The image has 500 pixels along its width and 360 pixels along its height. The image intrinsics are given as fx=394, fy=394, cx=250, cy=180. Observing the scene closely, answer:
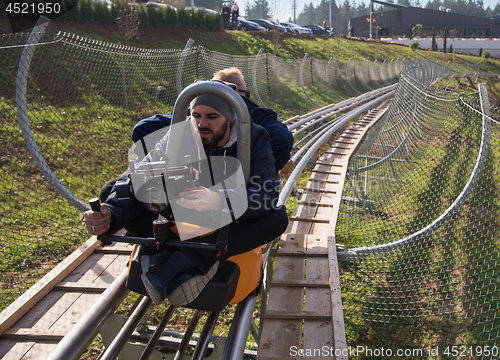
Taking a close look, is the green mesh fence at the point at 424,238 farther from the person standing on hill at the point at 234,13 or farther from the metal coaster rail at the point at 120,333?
the person standing on hill at the point at 234,13

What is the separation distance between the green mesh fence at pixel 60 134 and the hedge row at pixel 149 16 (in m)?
5.82

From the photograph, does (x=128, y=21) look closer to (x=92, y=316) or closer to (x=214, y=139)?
(x=214, y=139)

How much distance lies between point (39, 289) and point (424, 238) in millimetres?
3722

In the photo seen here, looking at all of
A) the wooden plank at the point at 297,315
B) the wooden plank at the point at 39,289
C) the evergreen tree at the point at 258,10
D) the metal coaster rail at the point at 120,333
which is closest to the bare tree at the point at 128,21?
the wooden plank at the point at 39,289

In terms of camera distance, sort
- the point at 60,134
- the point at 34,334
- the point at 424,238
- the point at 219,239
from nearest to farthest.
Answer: the point at 219,239 < the point at 34,334 < the point at 424,238 < the point at 60,134

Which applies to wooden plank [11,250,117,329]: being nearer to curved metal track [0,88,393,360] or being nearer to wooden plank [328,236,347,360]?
curved metal track [0,88,393,360]

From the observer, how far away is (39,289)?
2590mm

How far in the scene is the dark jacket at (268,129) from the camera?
2.24m

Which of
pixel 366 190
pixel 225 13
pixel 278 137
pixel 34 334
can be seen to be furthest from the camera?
pixel 225 13

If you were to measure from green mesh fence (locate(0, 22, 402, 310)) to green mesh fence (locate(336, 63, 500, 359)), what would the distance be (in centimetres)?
260

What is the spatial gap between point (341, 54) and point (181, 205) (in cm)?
2715

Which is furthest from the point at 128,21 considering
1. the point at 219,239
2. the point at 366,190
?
the point at 219,239

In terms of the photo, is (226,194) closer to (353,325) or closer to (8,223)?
(353,325)

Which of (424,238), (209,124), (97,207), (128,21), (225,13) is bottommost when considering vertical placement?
(424,238)
